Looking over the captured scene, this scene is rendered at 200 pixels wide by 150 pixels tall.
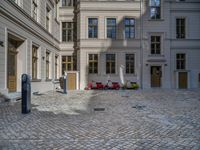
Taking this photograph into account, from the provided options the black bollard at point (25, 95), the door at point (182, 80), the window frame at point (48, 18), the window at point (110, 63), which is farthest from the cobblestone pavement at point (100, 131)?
the door at point (182, 80)

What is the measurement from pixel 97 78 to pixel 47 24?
7.83 metres

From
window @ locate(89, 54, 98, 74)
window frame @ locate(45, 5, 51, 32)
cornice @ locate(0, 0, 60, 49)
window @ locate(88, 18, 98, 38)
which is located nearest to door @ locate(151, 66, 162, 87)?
window @ locate(89, 54, 98, 74)

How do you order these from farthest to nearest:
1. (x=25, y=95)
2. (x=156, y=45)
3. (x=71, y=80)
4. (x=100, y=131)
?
1. (x=156, y=45)
2. (x=71, y=80)
3. (x=25, y=95)
4. (x=100, y=131)

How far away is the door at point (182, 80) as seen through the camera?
25.4 meters

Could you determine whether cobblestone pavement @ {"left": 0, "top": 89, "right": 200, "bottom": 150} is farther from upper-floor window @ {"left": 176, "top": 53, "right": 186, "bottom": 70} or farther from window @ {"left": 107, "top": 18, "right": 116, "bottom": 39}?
upper-floor window @ {"left": 176, "top": 53, "right": 186, "bottom": 70}

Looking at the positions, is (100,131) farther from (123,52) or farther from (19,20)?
(123,52)

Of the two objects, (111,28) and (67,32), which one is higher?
(111,28)

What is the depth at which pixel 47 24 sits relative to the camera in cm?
2139

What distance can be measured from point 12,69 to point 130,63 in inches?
562

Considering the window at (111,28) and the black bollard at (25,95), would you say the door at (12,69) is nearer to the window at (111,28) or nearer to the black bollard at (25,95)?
the black bollard at (25,95)

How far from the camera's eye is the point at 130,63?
2523cm

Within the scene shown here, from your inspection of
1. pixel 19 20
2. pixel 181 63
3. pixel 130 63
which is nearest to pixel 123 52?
pixel 130 63

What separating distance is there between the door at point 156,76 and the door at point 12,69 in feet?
51.6

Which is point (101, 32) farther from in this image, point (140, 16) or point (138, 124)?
point (138, 124)
